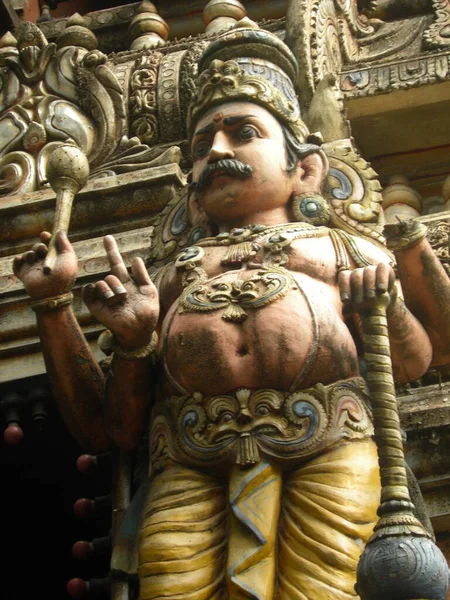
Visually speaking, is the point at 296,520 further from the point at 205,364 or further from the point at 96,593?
the point at 96,593

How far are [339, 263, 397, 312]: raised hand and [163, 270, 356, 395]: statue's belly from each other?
0.17 meters

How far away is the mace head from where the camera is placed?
→ 19.3 feet

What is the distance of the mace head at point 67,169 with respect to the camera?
5891 mm

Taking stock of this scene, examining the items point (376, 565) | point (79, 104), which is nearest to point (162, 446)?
point (376, 565)

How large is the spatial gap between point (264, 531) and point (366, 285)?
966 mm

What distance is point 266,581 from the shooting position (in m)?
4.75

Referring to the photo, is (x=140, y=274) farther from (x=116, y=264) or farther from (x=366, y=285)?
(x=366, y=285)

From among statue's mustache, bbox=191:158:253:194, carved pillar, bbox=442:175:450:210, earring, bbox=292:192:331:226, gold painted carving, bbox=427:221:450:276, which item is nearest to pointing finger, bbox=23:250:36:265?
statue's mustache, bbox=191:158:253:194

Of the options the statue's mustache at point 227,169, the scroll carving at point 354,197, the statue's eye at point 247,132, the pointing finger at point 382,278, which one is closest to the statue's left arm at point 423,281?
the scroll carving at point 354,197

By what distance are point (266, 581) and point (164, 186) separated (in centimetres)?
289

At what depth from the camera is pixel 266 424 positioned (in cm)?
505

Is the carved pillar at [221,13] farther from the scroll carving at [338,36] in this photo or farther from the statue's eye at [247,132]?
the statue's eye at [247,132]

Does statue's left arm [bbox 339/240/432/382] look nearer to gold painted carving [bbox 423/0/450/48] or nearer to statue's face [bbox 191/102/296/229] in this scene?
statue's face [bbox 191/102/296/229]

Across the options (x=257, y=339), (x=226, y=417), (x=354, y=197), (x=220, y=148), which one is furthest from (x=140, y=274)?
(x=354, y=197)
